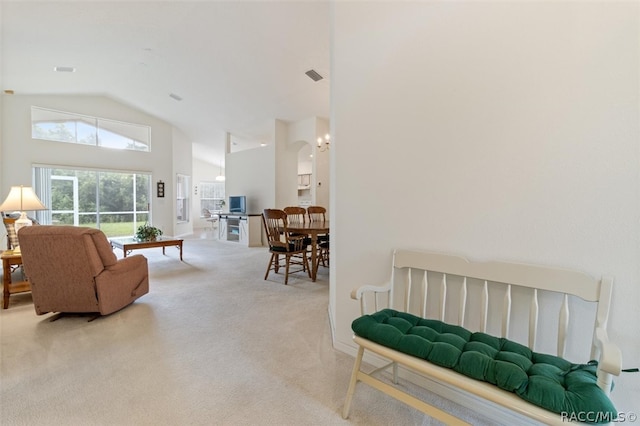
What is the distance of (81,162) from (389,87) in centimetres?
790

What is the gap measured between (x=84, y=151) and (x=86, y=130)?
55cm

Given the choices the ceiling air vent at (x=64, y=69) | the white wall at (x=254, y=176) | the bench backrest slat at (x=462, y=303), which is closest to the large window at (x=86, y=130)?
the ceiling air vent at (x=64, y=69)

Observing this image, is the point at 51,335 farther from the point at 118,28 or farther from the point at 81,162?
the point at 81,162

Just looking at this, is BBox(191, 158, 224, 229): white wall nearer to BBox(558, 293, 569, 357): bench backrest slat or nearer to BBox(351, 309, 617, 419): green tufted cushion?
BBox(351, 309, 617, 419): green tufted cushion

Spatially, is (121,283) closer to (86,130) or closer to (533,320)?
(533,320)

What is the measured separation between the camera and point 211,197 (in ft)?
39.3

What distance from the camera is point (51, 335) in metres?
2.34

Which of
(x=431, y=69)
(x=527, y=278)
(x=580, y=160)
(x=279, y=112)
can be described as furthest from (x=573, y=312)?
(x=279, y=112)

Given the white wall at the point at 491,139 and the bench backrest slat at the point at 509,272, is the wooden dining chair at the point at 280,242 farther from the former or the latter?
the bench backrest slat at the point at 509,272

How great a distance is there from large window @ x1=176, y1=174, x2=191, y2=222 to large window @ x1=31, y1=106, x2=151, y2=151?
146 centimetres

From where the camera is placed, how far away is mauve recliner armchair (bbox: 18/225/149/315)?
2.40 metres

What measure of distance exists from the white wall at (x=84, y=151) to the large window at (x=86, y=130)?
0.41 ft

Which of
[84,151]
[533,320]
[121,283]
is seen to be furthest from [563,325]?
[84,151]

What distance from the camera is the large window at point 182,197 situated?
893 centimetres
